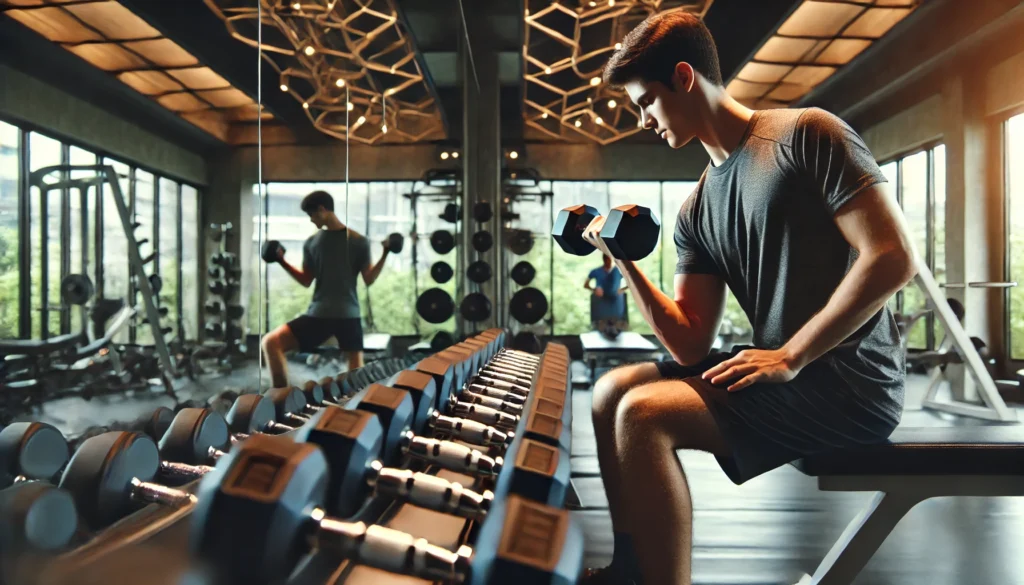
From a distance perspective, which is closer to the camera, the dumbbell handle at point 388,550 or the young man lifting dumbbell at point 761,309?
the dumbbell handle at point 388,550

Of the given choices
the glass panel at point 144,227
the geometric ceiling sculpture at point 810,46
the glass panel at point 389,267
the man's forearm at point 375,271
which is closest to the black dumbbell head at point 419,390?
the glass panel at point 144,227

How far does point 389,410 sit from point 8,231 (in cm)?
55

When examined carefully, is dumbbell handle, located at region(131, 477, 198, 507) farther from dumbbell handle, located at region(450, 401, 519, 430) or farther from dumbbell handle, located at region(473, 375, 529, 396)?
dumbbell handle, located at region(473, 375, 529, 396)

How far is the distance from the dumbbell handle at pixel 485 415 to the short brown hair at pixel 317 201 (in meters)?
0.79

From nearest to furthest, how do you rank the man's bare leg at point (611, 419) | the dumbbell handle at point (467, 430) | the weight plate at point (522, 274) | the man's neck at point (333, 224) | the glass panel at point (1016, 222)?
the dumbbell handle at point (467, 430), the man's bare leg at point (611, 419), the man's neck at point (333, 224), the glass panel at point (1016, 222), the weight plate at point (522, 274)

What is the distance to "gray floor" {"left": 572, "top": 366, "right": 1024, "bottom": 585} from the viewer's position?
5.73ft

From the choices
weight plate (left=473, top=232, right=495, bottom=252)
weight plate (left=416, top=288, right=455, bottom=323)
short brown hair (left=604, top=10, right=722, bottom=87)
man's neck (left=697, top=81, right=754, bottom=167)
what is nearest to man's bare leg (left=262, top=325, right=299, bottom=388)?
short brown hair (left=604, top=10, right=722, bottom=87)

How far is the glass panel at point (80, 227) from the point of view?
99cm

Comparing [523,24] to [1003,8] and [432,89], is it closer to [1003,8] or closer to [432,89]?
[432,89]

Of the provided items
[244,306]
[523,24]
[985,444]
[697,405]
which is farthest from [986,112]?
[244,306]

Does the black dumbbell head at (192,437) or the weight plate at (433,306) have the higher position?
the weight plate at (433,306)

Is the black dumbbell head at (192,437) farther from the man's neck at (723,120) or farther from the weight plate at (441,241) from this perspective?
the weight plate at (441,241)

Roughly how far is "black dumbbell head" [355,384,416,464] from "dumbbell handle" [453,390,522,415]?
585 millimetres

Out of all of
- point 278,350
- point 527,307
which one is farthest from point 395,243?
point 278,350
